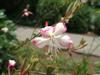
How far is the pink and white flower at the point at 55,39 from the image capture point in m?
1.13

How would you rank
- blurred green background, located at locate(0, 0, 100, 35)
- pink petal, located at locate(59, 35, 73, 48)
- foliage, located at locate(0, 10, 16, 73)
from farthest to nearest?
blurred green background, located at locate(0, 0, 100, 35)
foliage, located at locate(0, 10, 16, 73)
pink petal, located at locate(59, 35, 73, 48)

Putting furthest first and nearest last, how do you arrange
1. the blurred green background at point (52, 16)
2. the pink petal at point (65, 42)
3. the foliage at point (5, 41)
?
1. the blurred green background at point (52, 16)
2. the foliage at point (5, 41)
3. the pink petal at point (65, 42)

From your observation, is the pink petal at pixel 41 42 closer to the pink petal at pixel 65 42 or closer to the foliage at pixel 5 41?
the pink petal at pixel 65 42

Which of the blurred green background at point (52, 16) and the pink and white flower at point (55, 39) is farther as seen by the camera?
the blurred green background at point (52, 16)

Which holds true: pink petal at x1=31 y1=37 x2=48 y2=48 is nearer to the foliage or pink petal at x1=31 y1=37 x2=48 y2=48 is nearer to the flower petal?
the flower petal

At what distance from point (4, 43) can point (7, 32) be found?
443 mm

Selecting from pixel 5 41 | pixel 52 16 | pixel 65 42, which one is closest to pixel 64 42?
pixel 65 42

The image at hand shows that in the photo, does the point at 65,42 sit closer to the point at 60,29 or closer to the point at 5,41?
the point at 60,29

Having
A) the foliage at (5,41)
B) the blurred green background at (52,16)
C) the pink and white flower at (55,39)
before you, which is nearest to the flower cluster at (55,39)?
the pink and white flower at (55,39)

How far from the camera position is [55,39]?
3.79 ft

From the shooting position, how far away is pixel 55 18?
11000 millimetres

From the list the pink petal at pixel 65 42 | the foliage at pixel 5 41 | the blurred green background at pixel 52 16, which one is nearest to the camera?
the pink petal at pixel 65 42

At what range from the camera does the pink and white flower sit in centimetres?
113

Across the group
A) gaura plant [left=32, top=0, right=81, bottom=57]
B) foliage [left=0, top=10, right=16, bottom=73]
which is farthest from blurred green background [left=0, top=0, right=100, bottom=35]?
gaura plant [left=32, top=0, right=81, bottom=57]
